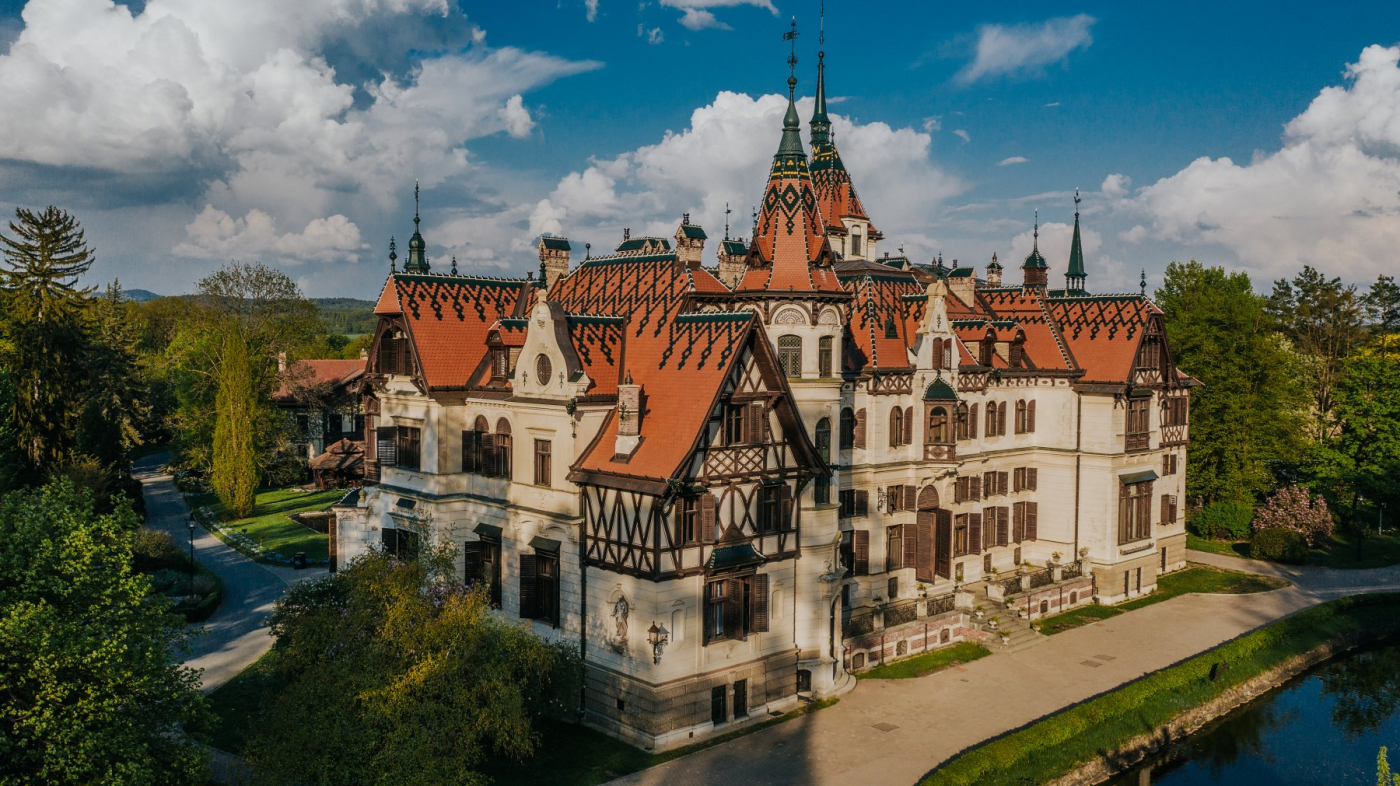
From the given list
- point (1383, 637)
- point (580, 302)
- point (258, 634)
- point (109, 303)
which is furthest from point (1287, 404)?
point (109, 303)

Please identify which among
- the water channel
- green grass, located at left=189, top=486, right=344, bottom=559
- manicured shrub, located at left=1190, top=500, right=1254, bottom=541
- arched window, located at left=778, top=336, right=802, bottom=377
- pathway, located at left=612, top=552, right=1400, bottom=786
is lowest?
the water channel

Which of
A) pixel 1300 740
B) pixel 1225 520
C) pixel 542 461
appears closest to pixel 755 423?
pixel 542 461

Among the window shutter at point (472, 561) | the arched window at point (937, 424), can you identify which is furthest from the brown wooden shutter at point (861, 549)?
the window shutter at point (472, 561)

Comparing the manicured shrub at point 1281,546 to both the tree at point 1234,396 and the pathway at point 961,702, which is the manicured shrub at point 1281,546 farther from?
the pathway at point 961,702

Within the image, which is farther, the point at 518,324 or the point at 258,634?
the point at 258,634

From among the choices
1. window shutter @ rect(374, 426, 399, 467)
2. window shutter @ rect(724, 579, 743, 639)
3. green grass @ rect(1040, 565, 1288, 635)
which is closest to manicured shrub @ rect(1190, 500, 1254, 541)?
green grass @ rect(1040, 565, 1288, 635)

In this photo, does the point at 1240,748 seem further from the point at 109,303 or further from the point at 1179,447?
the point at 109,303

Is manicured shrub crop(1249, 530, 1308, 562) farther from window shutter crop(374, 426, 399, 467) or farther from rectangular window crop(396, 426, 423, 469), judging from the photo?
window shutter crop(374, 426, 399, 467)
